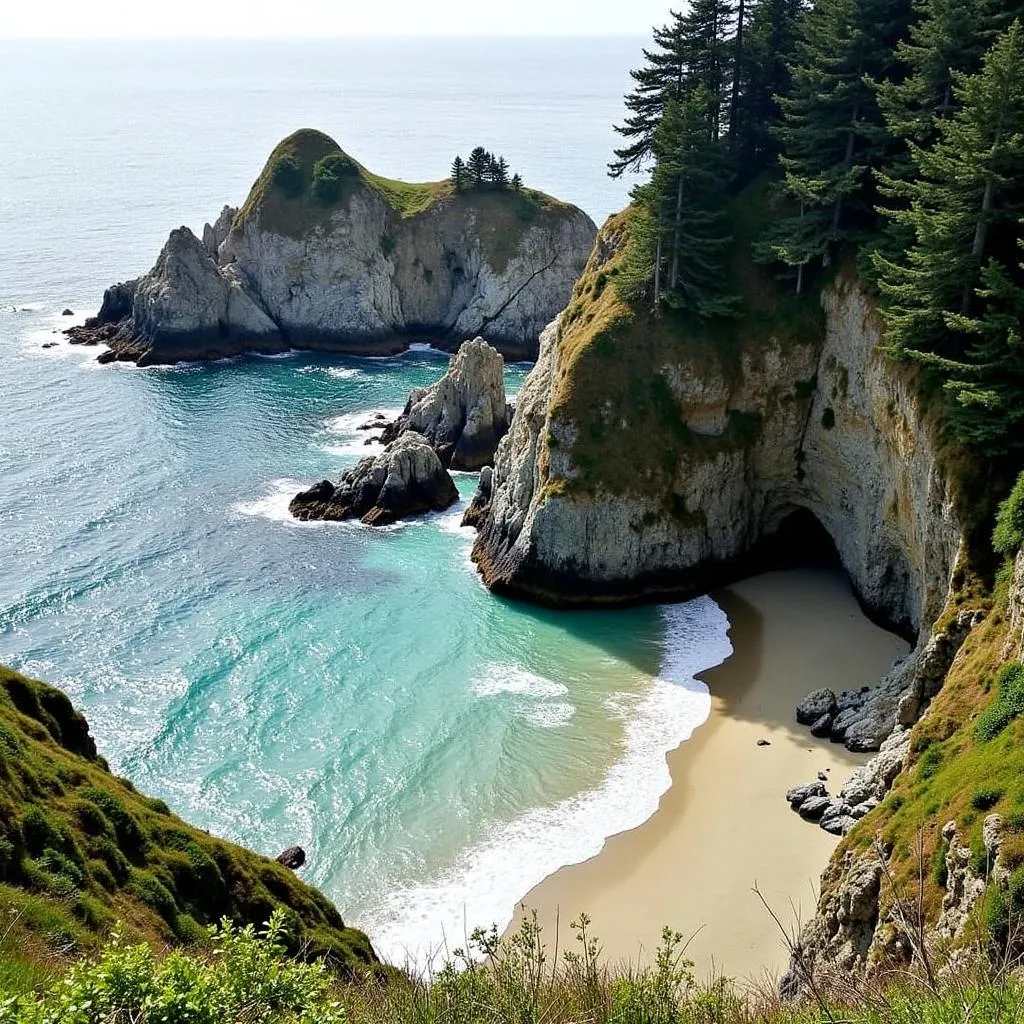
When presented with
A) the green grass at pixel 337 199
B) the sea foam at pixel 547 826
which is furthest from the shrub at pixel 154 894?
the green grass at pixel 337 199

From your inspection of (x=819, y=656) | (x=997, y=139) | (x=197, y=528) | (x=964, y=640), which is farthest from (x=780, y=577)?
(x=197, y=528)

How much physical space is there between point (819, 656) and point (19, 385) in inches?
2828

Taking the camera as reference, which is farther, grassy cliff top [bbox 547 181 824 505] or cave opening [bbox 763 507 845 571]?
cave opening [bbox 763 507 845 571]

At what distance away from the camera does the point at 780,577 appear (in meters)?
52.4

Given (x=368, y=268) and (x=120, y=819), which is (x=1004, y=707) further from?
(x=368, y=268)

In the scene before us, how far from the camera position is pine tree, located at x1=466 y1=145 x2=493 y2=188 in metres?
108

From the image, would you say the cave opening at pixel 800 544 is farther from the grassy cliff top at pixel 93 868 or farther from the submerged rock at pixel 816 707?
the grassy cliff top at pixel 93 868

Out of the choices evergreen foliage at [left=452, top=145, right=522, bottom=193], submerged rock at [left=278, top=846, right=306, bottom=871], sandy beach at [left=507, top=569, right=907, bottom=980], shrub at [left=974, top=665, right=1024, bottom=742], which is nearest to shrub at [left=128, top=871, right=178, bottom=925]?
submerged rock at [left=278, top=846, right=306, bottom=871]

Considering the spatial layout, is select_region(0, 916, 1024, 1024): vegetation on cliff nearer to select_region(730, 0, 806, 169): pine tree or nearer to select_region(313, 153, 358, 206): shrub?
select_region(730, 0, 806, 169): pine tree

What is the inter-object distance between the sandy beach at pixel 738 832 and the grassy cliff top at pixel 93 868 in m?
8.95

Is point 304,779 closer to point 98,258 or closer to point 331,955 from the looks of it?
point 331,955

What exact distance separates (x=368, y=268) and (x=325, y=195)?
9.88 metres

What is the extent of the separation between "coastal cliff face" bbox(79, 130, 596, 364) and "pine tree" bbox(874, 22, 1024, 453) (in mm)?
63410

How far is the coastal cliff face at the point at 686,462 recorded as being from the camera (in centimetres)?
5006
